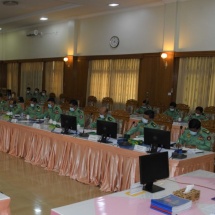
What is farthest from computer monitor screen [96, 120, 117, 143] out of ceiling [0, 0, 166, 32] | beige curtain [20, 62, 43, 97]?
beige curtain [20, 62, 43, 97]

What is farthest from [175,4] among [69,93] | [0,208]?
[0,208]

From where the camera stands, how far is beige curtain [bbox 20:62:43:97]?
13453mm

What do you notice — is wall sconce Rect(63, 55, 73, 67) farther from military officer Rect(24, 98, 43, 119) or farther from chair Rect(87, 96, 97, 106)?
military officer Rect(24, 98, 43, 119)

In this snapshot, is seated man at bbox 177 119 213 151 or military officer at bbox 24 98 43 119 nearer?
seated man at bbox 177 119 213 151

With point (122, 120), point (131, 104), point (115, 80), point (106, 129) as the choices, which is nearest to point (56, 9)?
point (115, 80)

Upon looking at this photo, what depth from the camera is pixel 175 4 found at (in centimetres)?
845

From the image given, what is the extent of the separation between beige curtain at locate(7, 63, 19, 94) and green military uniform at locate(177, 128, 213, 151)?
459 inches

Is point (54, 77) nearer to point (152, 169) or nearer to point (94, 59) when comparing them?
point (94, 59)

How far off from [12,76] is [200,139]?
487 inches

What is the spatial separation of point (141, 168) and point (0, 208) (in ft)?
3.49

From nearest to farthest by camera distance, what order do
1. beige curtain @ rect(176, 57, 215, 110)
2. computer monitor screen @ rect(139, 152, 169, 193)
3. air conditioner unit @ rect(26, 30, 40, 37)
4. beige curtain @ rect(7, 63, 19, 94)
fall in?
computer monitor screen @ rect(139, 152, 169, 193), beige curtain @ rect(176, 57, 215, 110), air conditioner unit @ rect(26, 30, 40, 37), beige curtain @ rect(7, 63, 19, 94)

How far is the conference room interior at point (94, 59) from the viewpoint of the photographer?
431 cm

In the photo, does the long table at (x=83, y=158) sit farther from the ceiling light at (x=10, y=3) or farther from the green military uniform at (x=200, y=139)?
the ceiling light at (x=10, y=3)

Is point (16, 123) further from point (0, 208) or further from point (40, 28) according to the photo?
point (40, 28)
